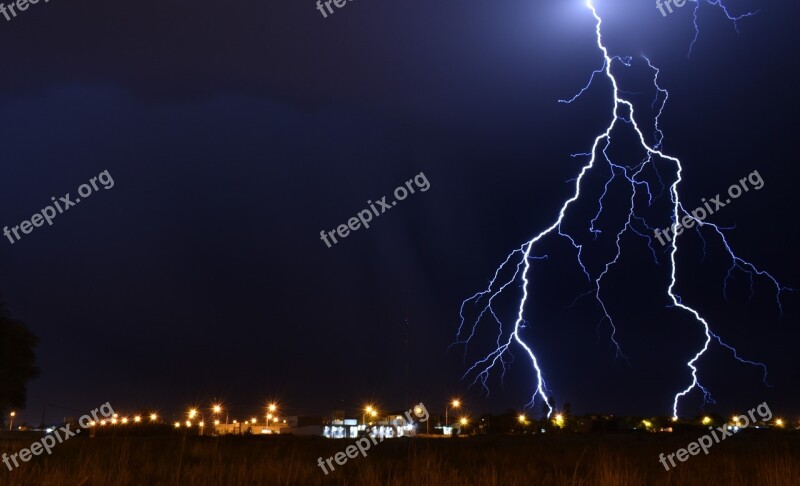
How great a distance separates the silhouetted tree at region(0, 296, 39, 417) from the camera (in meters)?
31.5

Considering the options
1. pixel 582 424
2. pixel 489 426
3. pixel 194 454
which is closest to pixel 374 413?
pixel 489 426

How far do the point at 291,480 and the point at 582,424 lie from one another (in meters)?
53.2

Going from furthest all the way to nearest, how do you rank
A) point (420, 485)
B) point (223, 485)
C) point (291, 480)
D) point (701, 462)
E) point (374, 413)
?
point (374, 413) < point (701, 462) < point (291, 480) < point (223, 485) < point (420, 485)

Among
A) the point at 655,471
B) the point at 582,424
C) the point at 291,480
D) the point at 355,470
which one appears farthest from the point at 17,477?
the point at 582,424

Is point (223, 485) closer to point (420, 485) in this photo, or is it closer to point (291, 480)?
point (291, 480)

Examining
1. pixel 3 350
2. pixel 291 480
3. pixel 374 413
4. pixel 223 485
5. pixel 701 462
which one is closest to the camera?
pixel 223 485

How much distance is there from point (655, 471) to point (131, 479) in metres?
7.75

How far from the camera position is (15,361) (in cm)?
3186

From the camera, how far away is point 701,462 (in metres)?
12.8

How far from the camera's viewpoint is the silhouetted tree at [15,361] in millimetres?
31500

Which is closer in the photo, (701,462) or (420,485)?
(420,485)

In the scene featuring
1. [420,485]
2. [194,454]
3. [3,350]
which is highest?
[3,350]

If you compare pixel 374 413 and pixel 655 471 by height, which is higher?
pixel 374 413

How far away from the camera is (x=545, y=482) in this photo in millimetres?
8766
